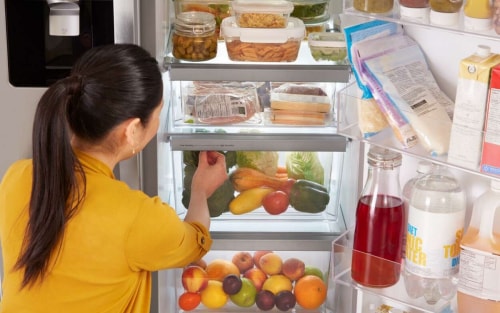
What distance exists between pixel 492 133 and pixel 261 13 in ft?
2.71

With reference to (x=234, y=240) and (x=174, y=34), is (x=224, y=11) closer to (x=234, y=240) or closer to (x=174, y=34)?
(x=174, y=34)

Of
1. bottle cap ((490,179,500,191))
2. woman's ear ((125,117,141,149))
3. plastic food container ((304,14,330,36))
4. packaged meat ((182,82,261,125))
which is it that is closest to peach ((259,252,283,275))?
packaged meat ((182,82,261,125))

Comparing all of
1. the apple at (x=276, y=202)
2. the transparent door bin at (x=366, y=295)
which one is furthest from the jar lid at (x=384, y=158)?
the apple at (x=276, y=202)

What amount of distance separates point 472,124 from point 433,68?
0.33 m

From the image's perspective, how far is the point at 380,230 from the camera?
6.44 ft

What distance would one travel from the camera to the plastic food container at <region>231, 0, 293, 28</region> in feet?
7.34

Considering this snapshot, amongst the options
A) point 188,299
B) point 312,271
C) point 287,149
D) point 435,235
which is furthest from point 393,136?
point 188,299

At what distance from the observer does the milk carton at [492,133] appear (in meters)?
1.59

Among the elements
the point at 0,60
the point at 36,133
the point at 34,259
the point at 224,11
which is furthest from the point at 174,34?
the point at 34,259

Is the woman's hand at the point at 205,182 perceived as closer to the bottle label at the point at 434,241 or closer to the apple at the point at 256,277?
the apple at the point at 256,277

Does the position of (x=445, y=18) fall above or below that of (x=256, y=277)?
above

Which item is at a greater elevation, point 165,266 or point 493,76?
point 493,76

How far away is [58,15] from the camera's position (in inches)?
83.0

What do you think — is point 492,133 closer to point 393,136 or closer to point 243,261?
point 393,136
